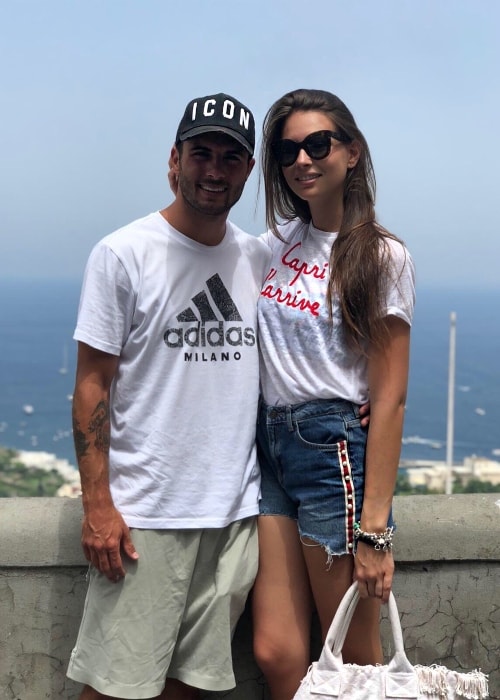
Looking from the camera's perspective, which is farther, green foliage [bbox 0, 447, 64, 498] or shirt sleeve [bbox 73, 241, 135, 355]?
green foliage [bbox 0, 447, 64, 498]

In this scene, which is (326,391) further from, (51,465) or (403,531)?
(51,465)

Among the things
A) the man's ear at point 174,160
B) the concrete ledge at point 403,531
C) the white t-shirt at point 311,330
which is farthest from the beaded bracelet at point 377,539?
the man's ear at point 174,160

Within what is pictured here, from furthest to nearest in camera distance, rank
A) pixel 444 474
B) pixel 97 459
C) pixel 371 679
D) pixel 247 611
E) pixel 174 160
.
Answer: pixel 444 474
pixel 247 611
pixel 174 160
pixel 97 459
pixel 371 679

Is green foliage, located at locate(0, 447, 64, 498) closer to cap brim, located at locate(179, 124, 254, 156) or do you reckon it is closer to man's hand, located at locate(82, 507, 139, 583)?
man's hand, located at locate(82, 507, 139, 583)

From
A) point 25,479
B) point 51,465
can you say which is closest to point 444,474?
point 25,479

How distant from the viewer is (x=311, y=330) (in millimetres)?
3264

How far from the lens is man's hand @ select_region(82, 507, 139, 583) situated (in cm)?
316

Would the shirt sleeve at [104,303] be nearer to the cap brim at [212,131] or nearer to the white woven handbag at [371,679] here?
the cap brim at [212,131]

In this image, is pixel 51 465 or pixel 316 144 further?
pixel 51 465

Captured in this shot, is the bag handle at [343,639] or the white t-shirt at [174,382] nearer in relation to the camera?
the bag handle at [343,639]

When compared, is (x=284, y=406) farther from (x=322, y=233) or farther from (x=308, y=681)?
(x=308, y=681)

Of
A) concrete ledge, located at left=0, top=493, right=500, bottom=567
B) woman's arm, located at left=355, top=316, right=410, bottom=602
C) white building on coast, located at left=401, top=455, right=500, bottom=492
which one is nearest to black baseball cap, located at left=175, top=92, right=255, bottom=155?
woman's arm, located at left=355, top=316, right=410, bottom=602

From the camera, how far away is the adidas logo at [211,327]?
10.7 feet

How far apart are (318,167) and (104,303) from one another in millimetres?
983
